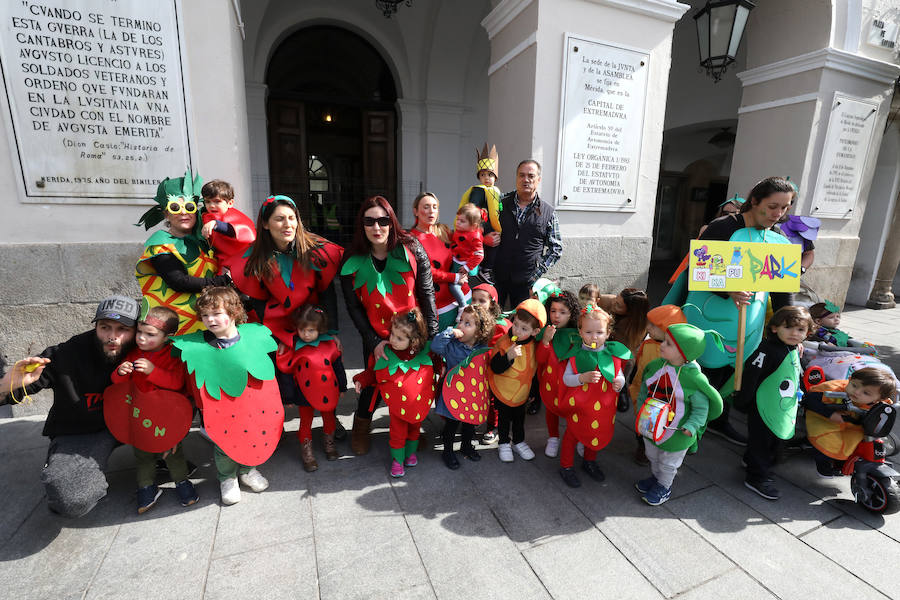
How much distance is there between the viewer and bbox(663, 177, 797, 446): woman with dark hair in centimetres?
243

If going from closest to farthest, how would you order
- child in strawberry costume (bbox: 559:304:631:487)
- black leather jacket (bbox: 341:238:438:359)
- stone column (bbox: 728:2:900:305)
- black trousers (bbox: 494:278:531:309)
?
1. child in strawberry costume (bbox: 559:304:631:487)
2. black leather jacket (bbox: 341:238:438:359)
3. black trousers (bbox: 494:278:531:309)
4. stone column (bbox: 728:2:900:305)

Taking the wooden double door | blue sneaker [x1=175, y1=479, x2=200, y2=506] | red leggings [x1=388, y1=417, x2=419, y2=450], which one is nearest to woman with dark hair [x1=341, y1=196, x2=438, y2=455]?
red leggings [x1=388, y1=417, x2=419, y2=450]

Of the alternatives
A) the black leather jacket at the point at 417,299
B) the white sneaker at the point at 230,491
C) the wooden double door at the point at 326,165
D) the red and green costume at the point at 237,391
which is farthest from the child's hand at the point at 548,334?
the wooden double door at the point at 326,165

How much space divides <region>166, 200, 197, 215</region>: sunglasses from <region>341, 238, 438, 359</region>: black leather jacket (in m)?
0.94

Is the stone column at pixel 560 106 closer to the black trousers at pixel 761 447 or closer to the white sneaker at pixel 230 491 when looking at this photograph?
the black trousers at pixel 761 447

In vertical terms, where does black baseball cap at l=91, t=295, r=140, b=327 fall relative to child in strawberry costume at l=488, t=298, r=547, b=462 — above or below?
above

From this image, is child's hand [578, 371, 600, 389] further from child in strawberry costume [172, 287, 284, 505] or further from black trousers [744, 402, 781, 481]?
child in strawberry costume [172, 287, 284, 505]

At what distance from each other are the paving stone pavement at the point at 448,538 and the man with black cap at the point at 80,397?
0.83 ft

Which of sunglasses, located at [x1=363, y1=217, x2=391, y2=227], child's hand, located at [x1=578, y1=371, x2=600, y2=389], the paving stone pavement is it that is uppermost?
sunglasses, located at [x1=363, y1=217, x2=391, y2=227]

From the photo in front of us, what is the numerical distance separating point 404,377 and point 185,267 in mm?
1431

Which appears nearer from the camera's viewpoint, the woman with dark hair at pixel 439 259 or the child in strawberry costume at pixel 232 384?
the child in strawberry costume at pixel 232 384

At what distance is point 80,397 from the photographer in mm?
2061

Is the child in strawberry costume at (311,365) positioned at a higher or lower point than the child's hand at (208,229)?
lower

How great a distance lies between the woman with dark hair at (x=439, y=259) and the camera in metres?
2.95
